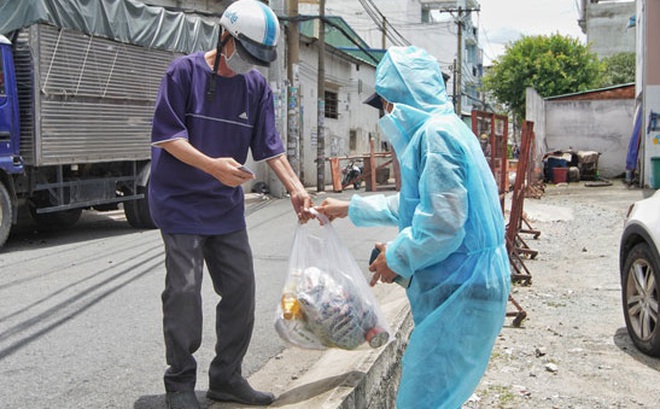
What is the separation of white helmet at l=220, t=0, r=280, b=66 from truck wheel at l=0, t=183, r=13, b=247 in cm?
635

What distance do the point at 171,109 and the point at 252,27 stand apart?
51cm

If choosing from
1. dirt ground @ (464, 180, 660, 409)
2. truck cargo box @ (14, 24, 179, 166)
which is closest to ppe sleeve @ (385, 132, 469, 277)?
dirt ground @ (464, 180, 660, 409)

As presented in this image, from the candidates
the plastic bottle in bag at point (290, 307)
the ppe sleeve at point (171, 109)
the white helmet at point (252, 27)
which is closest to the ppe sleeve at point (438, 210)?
the plastic bottle in bag at point (290, 307)

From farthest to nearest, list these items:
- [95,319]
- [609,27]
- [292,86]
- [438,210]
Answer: [609,27], [292,86], [95,319], [438,210]

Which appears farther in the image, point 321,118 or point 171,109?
point 321,118

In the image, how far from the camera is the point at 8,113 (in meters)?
8.14

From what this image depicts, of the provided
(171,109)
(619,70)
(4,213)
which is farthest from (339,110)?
(171,109)

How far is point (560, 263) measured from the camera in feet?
27.5

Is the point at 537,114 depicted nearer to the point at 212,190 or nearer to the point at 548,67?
the point at 548,67

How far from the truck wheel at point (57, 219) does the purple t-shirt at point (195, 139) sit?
813 centimetres

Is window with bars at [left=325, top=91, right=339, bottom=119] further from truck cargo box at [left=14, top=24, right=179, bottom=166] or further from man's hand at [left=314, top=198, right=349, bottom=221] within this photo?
man's hand at [left=314, top=198, right=349, bottom=221]

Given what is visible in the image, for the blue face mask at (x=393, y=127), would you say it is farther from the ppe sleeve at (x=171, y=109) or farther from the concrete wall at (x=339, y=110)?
the concrete wall at (x=339, y=110)

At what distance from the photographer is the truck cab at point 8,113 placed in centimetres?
806

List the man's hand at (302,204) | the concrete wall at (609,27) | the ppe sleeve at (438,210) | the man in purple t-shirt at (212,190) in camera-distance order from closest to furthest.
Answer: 1. the ppe sleeve at (438,210)
2. the man in purple t-shirt at (212,190)
3. the man's hand at (302,204)
4. the concrete wall at (609,27)
